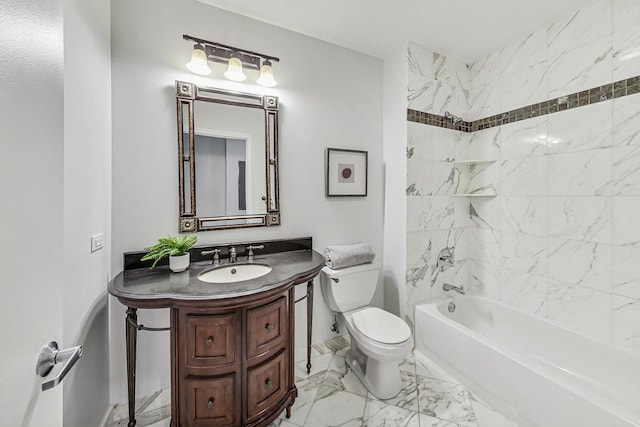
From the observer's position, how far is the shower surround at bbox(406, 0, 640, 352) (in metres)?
1.64

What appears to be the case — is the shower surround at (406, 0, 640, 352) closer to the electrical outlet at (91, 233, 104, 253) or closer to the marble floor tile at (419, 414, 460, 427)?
the marble floor tile at (419, 414, 460, 427)

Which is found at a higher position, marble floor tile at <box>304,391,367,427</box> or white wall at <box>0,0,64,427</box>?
white wall at <box>0,0,64,427</box>

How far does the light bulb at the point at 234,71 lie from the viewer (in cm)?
173

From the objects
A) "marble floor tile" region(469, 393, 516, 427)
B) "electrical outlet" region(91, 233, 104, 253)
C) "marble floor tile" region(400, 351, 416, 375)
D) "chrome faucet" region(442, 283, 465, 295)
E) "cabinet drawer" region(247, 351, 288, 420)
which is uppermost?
"electrical outlet" region(91, 233, 104, 253)

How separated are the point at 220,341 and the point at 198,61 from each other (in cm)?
164

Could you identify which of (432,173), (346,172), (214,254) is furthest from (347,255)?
(432,173)

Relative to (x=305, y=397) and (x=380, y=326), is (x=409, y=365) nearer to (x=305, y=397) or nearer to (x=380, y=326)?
(x=380, y=326)

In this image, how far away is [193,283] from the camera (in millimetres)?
1334

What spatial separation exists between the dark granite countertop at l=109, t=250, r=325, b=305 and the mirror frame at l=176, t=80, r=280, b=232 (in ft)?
0.96

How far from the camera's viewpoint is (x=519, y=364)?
4.96 ft

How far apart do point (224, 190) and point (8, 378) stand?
142cm

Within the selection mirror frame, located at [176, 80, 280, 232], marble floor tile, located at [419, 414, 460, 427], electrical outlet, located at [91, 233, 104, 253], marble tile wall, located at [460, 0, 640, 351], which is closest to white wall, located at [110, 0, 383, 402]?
mirror frame, located at [176, 80, 280, 232]

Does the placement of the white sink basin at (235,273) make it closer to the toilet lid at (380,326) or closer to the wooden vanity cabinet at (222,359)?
the wooden vanity cabinet at (222,359)

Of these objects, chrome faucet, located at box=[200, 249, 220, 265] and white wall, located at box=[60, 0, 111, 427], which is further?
chrome faucet, located at box=[200, 249, 220, 265]
